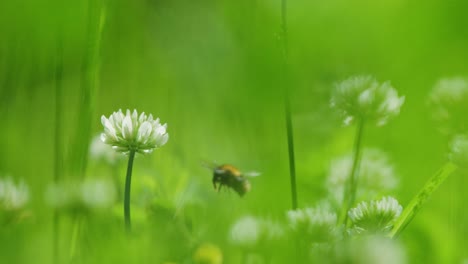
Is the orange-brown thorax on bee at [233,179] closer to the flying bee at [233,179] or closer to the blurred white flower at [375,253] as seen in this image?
the flying bee at [233,179]

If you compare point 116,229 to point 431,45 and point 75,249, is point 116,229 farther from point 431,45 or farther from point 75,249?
point 431,45

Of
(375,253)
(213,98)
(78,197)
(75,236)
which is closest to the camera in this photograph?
(375,253)

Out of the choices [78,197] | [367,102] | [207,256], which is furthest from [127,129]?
[367,102]

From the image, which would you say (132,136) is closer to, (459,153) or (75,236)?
(75,236)

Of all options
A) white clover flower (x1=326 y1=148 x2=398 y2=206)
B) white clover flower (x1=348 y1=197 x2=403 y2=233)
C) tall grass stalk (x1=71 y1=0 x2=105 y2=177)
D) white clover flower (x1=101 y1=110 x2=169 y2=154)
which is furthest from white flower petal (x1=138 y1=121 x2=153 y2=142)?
white clover flower (x1=326 y1=148 x2=398 y2=206)

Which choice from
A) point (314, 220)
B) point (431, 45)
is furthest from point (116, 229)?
point (431, 45)
